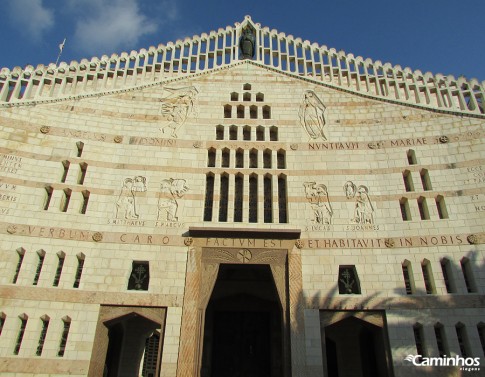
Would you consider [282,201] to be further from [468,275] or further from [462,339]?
[462,339]

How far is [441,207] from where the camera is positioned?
1588cm

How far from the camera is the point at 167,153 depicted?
17406mm

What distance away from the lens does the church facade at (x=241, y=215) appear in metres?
13.9

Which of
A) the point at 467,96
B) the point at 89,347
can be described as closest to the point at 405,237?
the point at 467,96

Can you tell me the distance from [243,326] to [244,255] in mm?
4653

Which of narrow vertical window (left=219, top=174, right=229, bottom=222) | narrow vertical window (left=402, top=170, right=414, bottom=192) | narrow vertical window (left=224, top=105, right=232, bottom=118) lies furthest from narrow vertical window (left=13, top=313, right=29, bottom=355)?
narrow vertical window (left=402, top=170, right=414, bottom=192)

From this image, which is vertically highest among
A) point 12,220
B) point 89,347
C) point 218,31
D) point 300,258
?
point 218,31

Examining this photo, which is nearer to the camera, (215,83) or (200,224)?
(200,224)

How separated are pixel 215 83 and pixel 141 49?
4.27 metres

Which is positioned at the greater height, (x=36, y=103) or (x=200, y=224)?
(x=36, y=103)

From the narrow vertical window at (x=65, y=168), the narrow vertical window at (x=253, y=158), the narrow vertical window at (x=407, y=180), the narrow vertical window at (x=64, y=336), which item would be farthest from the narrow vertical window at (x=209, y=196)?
the narrow vertical window at (x=407, y=180)

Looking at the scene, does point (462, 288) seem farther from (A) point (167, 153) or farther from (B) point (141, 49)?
(B) point (141, 49)

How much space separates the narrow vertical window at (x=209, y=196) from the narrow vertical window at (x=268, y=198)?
235cm

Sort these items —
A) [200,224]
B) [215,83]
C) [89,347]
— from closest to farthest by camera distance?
[89,347], [200,224], [215,83]
